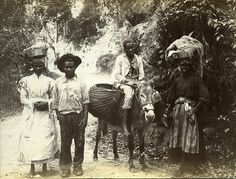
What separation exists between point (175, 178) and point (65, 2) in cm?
272

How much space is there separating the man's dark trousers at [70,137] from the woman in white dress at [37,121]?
14cm

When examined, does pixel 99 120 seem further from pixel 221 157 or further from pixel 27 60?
pixel 221 157

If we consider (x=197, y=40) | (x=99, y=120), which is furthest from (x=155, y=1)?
(x=99, y=120)

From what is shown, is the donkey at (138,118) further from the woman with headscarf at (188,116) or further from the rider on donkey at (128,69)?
the woman with headscarf at (188,116)

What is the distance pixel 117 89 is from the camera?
18.4 ft

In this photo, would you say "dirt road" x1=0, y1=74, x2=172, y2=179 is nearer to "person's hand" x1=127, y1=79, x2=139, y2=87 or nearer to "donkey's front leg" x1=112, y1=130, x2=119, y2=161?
"donkey's front leg" x1=112, y1=130, x2=119, y2=161

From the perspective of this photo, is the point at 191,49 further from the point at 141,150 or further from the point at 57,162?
the point at 57,162

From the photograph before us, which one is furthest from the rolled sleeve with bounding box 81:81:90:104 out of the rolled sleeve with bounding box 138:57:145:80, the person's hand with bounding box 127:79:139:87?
the rolled sleeve with bounding box 138:57:145:80

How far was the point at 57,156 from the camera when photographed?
557cm

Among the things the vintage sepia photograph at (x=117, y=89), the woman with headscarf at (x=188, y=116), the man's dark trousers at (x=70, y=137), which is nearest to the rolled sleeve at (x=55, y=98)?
the vintage sepia photograph at (x=117, y=89)

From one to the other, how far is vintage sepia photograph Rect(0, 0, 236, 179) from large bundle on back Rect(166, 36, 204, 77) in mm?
14

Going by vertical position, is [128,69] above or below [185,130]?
above

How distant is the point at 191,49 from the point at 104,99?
130 cm

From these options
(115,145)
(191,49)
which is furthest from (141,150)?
(191,49)
